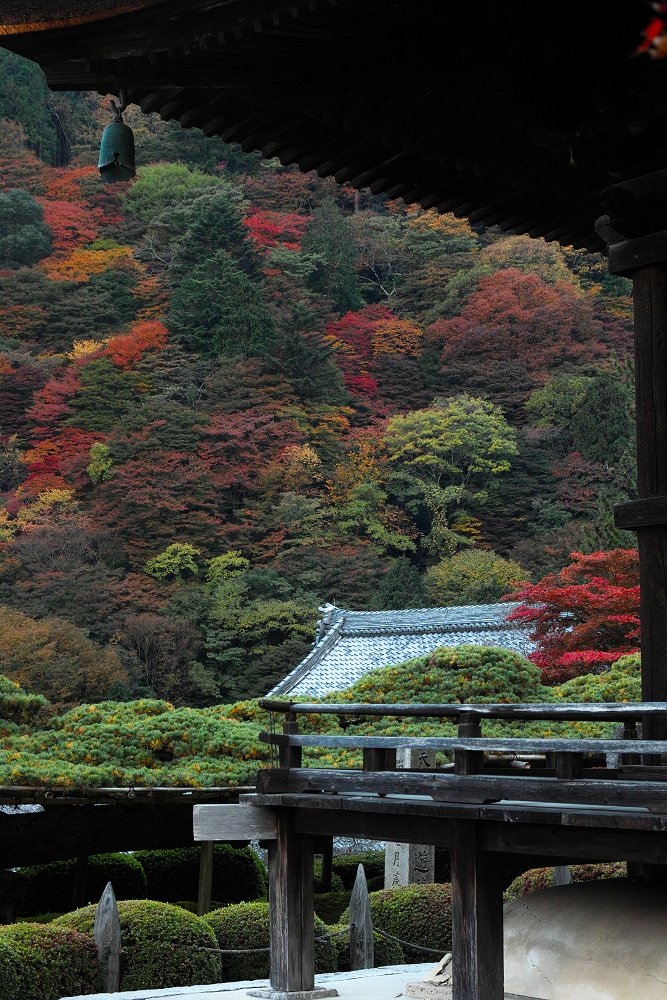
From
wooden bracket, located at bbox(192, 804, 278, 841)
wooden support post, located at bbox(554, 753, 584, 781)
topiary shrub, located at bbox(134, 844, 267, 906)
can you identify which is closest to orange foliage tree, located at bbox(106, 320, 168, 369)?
topiary shrub, located at bbox(134, 844, 267, 906)

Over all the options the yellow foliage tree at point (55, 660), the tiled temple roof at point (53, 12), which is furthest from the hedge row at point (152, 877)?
the tiled temple roof at point (53, 12)

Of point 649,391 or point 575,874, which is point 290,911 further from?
point 575,874

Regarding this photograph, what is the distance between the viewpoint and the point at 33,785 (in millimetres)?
10500

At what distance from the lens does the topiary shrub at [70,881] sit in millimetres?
13477

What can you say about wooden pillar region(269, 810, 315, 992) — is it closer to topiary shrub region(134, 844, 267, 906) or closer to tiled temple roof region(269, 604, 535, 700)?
topiary shrub region(134, 844, 267, 906)

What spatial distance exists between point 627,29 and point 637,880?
402cm

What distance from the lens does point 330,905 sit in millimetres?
13672

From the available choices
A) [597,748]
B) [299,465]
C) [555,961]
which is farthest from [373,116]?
[299,465]

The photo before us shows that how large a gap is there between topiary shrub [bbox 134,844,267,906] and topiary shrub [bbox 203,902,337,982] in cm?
467

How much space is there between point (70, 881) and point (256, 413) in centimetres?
2215

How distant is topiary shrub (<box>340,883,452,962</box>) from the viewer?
1002 centimetres

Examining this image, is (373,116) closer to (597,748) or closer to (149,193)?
(597,748)

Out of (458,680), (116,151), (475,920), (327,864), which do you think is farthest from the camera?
(458,680)

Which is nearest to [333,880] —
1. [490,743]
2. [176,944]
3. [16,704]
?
[16,704]
